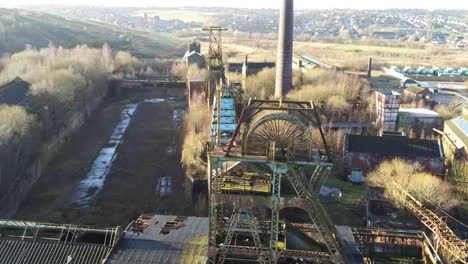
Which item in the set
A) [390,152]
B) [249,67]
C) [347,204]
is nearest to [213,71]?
[249,67]

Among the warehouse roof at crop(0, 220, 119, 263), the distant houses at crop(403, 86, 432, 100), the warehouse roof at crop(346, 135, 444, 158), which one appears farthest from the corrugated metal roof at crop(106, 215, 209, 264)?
the distant houses at crop(403, 86, 432, 100)

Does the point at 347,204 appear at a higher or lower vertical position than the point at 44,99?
lower

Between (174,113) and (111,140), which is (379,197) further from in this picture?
(174,113)

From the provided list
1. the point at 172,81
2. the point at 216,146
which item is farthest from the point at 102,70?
the point at 216,146

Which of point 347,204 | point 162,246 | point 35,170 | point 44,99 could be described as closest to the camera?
point 162,246

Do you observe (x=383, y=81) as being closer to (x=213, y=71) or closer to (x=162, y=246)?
(x=213, y=71)

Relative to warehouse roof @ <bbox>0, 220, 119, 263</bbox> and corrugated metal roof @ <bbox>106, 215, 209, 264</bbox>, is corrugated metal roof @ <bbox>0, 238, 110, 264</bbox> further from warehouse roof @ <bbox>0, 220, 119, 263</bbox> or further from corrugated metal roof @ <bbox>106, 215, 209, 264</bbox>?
corrugated metal roof @ <bbox>106, 215, 209, 264</bbox>
